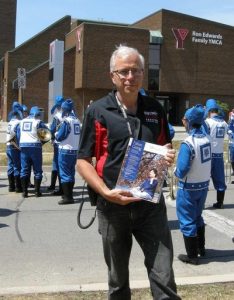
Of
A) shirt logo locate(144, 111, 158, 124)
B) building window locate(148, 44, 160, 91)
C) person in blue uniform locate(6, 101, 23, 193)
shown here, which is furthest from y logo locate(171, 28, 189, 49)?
shirt logo locate(144, 111, 158, 124)

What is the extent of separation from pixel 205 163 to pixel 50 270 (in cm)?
212

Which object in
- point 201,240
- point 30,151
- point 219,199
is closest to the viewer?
point 201,240

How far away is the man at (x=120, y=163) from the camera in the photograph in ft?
10.8

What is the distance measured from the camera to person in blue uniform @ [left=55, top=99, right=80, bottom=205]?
951 centimetres

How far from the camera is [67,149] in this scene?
957 cm

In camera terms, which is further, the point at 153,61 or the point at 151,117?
the point at 153,61

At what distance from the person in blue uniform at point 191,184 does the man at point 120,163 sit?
2.20 m

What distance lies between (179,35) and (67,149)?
37648mm

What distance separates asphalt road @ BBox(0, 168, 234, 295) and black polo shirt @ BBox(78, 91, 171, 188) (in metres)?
1.78

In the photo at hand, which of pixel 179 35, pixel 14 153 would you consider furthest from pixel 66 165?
pixel 179 35

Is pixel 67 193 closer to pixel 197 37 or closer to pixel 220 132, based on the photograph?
pixel 220 132

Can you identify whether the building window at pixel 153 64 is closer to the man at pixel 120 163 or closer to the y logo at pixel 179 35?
the y logo at pixel 179 35

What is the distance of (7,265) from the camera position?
5.65 m

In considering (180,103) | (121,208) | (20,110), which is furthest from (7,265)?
(180,103)
